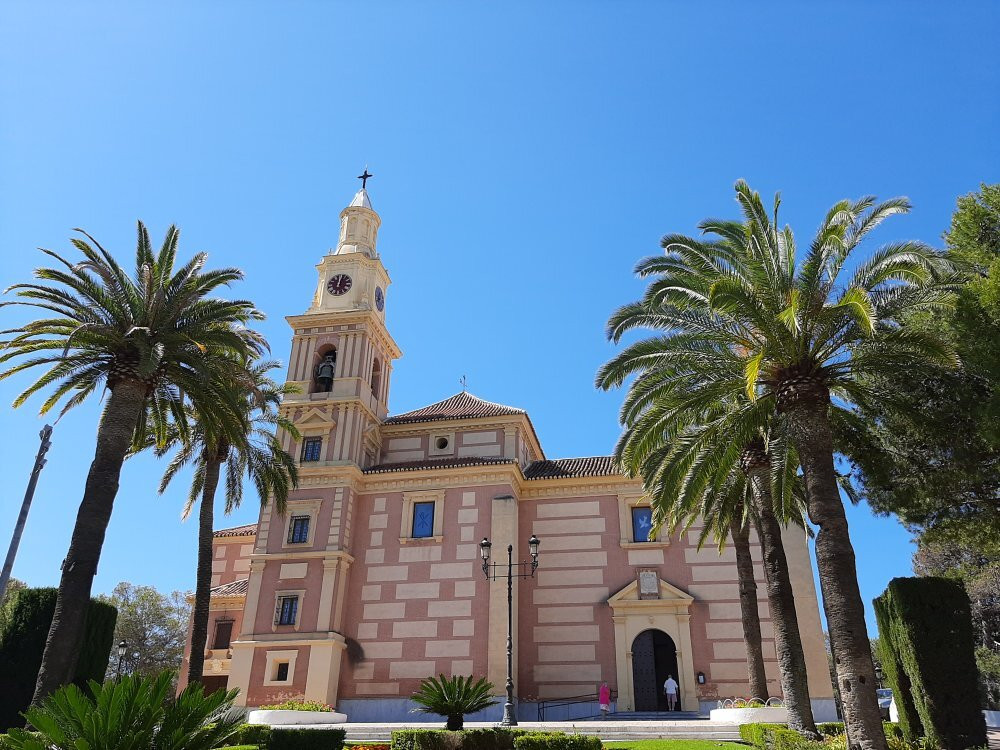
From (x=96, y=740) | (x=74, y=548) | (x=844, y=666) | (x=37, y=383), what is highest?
(x=37, y=383)

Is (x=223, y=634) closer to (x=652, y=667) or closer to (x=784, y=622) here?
(x=652, y=667)

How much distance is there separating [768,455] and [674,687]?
41.5ft

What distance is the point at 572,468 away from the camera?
32.5 m

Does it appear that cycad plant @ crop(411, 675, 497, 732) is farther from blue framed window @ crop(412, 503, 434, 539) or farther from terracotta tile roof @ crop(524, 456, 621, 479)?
terracotta tile roof @ crop(524, 456, 621, 479)

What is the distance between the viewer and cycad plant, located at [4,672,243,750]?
7855 millimetres

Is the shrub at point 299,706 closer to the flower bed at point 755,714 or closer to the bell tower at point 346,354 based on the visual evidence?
the bell tower at point 346,354

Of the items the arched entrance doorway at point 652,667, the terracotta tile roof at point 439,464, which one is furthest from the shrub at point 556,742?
the terracotta tile roof at point 439,464

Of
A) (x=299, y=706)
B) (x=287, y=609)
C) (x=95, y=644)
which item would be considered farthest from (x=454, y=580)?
(x=95, y=644)

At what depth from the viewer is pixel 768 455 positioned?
17.0 metres

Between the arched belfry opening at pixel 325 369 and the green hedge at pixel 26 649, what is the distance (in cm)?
1430

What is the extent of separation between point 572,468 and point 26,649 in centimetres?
2023

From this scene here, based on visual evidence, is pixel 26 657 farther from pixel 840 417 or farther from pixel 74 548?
pixel 840 417

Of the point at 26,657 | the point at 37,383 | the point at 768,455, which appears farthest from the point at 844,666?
the point at 26,657

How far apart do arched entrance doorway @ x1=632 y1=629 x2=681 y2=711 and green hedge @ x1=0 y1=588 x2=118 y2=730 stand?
17.5 meters
